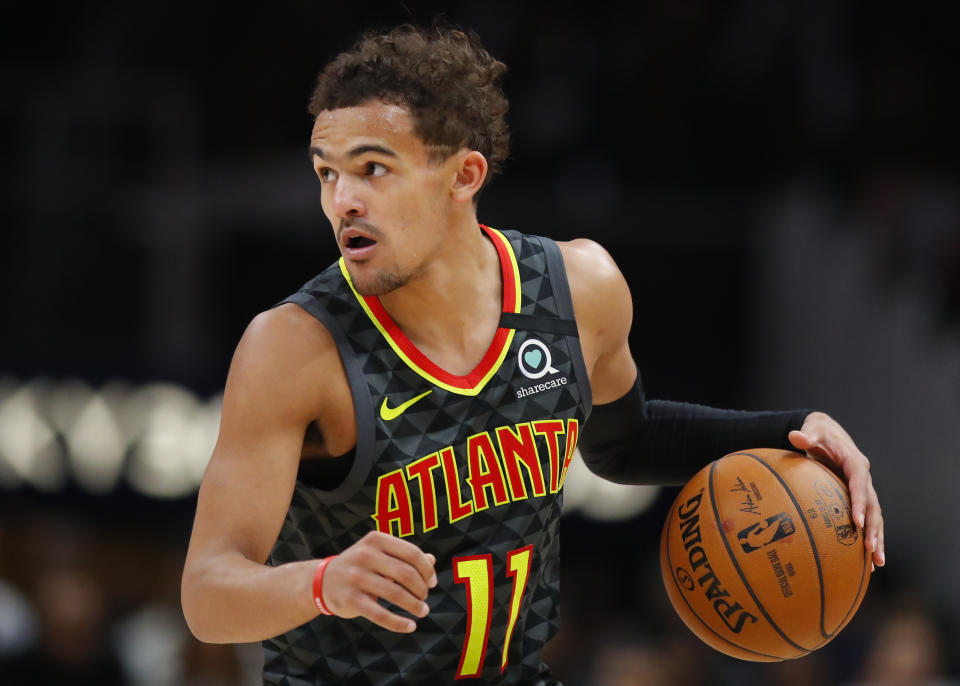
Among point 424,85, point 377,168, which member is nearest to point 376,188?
point 377,168

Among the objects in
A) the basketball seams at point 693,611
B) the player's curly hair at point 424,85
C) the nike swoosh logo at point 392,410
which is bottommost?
the basketball seams at point 693,611

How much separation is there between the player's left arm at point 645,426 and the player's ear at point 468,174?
435 mm

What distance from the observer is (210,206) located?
10.7 m

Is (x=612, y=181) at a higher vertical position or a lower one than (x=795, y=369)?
higher

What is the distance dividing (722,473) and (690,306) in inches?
309

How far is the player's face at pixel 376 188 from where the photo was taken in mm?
3348

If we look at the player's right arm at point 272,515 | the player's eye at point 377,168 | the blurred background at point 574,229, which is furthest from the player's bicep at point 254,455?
the blurred background at point 574,229

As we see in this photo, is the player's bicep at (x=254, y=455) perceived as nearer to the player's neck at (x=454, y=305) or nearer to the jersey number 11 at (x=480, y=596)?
the player's neck at (x=454, y=305)

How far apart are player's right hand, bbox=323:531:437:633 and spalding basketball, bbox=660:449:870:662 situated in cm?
115

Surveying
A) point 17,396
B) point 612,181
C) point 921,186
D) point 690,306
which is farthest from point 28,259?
point 921,186

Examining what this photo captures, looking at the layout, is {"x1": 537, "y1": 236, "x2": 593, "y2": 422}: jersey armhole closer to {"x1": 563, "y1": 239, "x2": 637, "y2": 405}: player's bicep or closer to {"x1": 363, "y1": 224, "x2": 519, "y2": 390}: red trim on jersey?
{"x1": 563, "y1": 239, "x2": 637, "y2": 405}: player's bicep

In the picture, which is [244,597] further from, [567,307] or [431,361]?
[567,307]

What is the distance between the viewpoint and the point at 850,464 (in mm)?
→ 3775

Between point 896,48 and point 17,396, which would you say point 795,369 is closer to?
point 896,48
